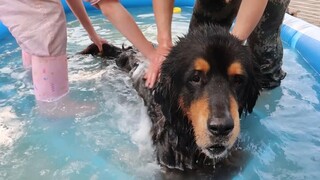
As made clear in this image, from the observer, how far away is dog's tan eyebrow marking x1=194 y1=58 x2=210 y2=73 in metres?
2.55

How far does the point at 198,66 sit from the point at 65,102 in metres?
1.84

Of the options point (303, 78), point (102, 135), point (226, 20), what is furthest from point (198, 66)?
point (303, 78)

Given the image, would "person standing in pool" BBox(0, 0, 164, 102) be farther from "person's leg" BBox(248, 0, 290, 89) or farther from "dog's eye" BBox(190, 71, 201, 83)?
"person's leg" BBox(248, 0, 290, 89)

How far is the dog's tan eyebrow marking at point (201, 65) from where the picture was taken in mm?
2555

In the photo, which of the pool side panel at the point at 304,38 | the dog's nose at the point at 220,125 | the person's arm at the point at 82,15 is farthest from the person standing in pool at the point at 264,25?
the dog's nose at the point at 220,125

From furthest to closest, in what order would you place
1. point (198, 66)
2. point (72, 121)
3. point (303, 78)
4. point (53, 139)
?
1. point (303, 78)
2. point (72, 121)
3. point (53, 139)
4. point (198, 66)

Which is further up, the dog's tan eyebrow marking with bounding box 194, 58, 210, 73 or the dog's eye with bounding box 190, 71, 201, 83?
the dog's tan eyebrow marking with bounding box 194, 58, 210, 73

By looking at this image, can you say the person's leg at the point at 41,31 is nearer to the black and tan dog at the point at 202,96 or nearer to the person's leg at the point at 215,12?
the black and tan dog at the point at 202,96

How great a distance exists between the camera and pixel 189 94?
2.65 metres

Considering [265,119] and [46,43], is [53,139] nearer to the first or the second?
[46,43]

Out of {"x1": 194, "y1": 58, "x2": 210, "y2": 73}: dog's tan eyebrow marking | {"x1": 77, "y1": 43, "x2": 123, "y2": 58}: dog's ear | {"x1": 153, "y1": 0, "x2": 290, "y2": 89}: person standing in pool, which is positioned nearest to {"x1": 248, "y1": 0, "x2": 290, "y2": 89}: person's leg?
{"x1": 153, "y1": 0, "x2": 290, "y2": 89}: person standing in pool

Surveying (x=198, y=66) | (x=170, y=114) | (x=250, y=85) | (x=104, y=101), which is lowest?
(x=104, y=101)

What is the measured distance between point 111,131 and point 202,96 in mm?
1378

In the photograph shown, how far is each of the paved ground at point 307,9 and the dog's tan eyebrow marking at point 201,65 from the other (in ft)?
14.9
